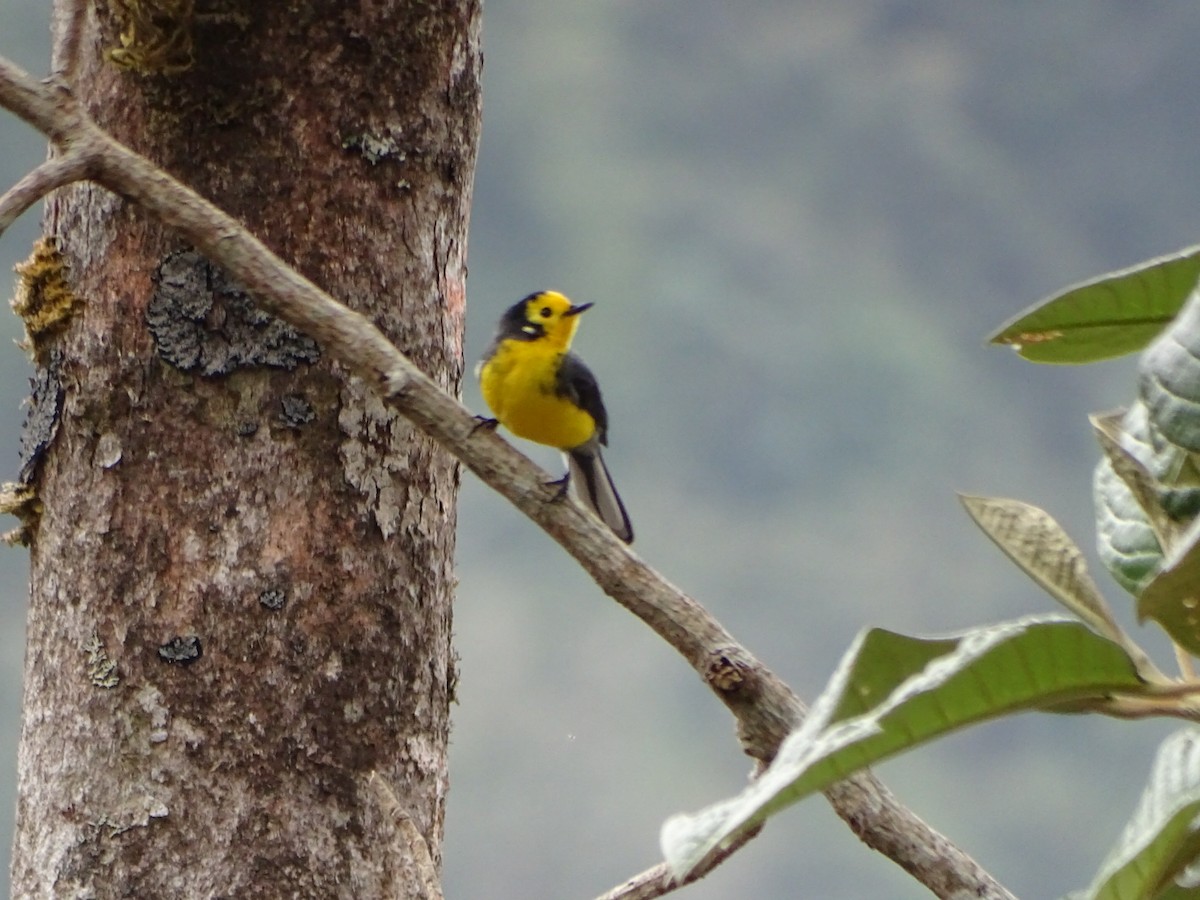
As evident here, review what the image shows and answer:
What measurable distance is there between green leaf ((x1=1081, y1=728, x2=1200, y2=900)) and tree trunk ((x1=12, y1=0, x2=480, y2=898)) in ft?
4.52

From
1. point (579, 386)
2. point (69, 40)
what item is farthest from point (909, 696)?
point (579, 386)

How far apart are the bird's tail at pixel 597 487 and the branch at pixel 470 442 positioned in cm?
192

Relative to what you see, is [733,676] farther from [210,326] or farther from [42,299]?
[42,299]

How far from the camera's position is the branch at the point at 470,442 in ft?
4.56

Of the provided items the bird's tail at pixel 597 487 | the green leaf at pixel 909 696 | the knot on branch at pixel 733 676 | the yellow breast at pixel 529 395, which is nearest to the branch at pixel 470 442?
the knot on branch at pixel 733 676

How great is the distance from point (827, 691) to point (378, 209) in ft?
5.32

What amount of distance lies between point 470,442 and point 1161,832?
3.43 ft

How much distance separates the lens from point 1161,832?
2.18ft

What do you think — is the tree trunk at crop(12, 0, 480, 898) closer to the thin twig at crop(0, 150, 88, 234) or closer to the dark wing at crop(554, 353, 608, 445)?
the thin twig at crop(0, 150, 88, 234)

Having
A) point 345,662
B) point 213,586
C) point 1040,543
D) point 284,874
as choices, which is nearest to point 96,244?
point 213,586

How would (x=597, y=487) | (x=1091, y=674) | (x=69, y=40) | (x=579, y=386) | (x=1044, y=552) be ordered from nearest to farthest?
1. (x=1091, y=674)
2. (x=1044, y=552)
3. (x=69, y=40)
4. (x=579, y=386)
5. (x=597, y=487)

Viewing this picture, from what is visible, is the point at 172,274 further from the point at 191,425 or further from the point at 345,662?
the point at 345,662

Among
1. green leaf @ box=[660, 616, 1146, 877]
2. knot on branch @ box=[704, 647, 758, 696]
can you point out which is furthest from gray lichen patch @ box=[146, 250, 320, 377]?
green leaf @ box=[660, 616, 1146, 877]

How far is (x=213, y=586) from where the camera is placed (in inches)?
76.2
